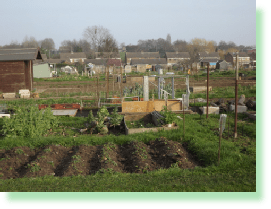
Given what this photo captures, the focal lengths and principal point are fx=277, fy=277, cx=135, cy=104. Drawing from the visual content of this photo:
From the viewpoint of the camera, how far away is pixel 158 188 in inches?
162

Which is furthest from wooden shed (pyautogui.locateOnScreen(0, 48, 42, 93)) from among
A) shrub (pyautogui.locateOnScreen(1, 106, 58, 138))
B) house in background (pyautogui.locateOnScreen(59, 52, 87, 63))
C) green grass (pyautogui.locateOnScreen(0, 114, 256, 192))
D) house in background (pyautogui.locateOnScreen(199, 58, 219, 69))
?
house in background (pyautogui.locateOnScreen(59, 52, 87, 63))

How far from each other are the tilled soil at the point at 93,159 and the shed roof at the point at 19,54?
13.5 metres

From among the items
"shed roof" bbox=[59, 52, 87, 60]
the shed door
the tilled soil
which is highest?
"shed roof" bbox=[59, 52, 87, 60]

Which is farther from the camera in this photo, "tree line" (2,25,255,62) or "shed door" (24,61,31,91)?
"tree line" (2,25,255,62)

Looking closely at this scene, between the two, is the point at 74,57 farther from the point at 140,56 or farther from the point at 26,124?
the point at 26,124

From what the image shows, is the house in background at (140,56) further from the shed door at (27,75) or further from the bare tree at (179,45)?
the shed door at (27,75)

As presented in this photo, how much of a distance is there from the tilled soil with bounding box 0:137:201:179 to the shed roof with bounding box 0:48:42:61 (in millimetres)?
13483

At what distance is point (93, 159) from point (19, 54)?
1546cm

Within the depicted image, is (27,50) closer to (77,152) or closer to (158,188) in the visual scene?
(77,152)

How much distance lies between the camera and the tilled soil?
546 cm

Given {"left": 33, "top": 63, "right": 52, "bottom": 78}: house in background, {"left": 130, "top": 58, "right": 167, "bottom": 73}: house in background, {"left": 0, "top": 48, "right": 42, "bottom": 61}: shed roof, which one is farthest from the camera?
{"left": 130, "top": 58, "right": 167, "bottom": 73}: house in background

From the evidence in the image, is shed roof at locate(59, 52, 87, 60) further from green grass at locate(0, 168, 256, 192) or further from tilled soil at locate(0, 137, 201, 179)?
green grass at locate(0, 168, 256, 192)

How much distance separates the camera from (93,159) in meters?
6.18

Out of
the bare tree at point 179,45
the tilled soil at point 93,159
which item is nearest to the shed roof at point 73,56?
the bare tree at point 179,45
